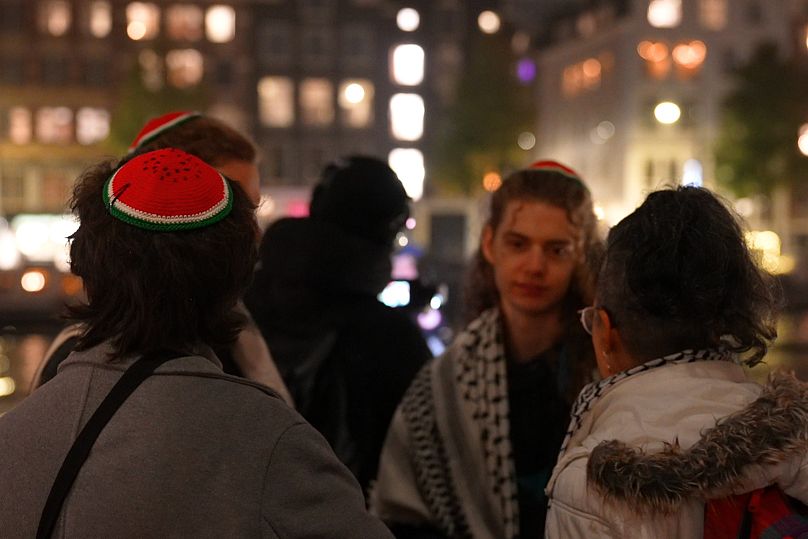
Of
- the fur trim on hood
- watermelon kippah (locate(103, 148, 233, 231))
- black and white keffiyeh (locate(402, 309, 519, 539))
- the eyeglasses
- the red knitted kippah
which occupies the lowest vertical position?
black and white keffiyeh (locate(402, 309, 519, 539))

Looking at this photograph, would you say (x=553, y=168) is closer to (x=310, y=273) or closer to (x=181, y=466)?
(x=310, y=273)

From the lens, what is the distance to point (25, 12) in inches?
1827

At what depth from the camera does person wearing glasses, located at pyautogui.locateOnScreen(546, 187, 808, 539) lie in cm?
179

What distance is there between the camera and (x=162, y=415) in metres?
1.67

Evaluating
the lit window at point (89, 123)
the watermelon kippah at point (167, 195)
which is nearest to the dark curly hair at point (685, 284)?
the watermelon kippah at point (167, 195)

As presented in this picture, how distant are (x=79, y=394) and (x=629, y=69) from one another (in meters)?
47.9

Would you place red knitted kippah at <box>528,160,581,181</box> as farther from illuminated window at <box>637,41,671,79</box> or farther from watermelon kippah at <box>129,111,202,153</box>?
illuminated window at <box>637,41,671,79</box>

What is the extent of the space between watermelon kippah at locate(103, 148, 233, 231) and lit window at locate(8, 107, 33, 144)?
48.1 metres

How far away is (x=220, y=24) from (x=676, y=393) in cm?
4928

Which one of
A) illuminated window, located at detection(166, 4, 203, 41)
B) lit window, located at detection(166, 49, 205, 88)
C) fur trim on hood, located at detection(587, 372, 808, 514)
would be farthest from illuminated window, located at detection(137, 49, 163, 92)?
fur trim on hood, located at detection(587, 372, 808, 514)

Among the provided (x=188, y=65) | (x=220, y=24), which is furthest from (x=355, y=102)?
(x=188, y=65)

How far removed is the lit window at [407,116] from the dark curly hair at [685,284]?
50.0 meters

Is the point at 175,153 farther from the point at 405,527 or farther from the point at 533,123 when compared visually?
the point at 533,123

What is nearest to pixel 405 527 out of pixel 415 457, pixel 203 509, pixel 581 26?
pixel 415 457
